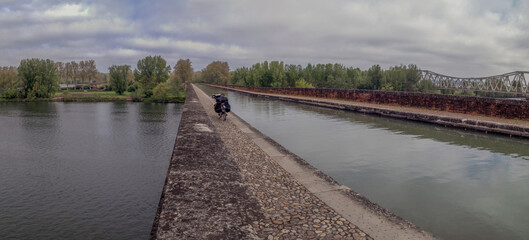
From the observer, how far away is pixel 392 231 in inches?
176

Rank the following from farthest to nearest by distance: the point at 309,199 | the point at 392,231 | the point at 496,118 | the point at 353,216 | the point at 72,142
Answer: the point at 72,142 < the point at 496,118 < the point at 309,199 < the point at 353,216 < the point at 392,231

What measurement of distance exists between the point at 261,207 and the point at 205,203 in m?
0.85

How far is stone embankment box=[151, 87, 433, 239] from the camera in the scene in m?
4.09

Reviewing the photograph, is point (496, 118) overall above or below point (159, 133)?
above

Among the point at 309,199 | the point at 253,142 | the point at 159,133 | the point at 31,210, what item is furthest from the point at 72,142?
the point at 309,199

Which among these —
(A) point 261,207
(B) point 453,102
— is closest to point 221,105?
(A) point 261,207

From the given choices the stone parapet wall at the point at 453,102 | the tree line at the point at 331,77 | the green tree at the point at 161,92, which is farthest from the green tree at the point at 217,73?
the stone parapet wall at the point at 453,102

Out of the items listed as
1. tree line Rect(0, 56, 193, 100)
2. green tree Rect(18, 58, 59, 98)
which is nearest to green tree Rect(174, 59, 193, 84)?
tree line Rect(0, 56, 193, 100)

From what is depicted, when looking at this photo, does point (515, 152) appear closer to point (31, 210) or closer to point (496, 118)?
point (496, 118)

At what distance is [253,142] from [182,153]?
12.5ft

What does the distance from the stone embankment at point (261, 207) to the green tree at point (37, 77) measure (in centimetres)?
8490

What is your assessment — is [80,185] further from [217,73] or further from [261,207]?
[217,73]

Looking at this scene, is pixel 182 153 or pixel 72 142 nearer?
pixel 182 153

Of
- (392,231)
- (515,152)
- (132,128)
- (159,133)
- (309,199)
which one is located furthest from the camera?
(132,128)
